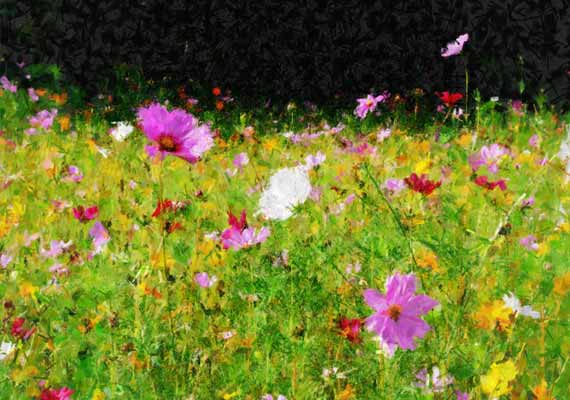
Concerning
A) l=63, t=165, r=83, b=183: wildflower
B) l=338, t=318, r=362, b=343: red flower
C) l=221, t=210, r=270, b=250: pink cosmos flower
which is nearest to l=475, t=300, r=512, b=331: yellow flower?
l=338, t=318, r=362, b=343: red flower

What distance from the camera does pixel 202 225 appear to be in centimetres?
261

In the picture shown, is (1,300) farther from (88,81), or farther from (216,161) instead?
(88,81)

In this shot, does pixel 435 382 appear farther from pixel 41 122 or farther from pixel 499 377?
pixel 41 122

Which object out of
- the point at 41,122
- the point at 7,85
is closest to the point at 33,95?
the point at 7,85

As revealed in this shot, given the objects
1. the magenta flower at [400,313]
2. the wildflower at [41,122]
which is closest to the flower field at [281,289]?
the magenta flower at [400,313]

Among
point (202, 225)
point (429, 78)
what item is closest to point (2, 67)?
point (429, 78)

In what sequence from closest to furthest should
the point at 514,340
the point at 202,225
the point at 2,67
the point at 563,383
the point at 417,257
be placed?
1. the point at 563,383
2. the point at 514,340
3. the point at 417,257
4. the point at 202,225
5. the point at 2,67

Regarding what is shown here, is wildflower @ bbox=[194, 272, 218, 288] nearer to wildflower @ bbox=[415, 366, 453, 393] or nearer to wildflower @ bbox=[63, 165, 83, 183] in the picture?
wildflower @ bbox=[415, 366, 453, 393]

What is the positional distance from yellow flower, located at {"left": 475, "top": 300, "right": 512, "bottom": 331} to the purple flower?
4345mm

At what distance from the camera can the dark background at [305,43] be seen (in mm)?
5613

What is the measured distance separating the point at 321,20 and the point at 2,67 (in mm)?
2375

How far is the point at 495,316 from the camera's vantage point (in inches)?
53.7

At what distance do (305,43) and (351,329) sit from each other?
4.51 meters

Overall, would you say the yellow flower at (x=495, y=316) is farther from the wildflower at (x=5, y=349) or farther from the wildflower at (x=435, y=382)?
the wildflower at (x=5, y=349)
